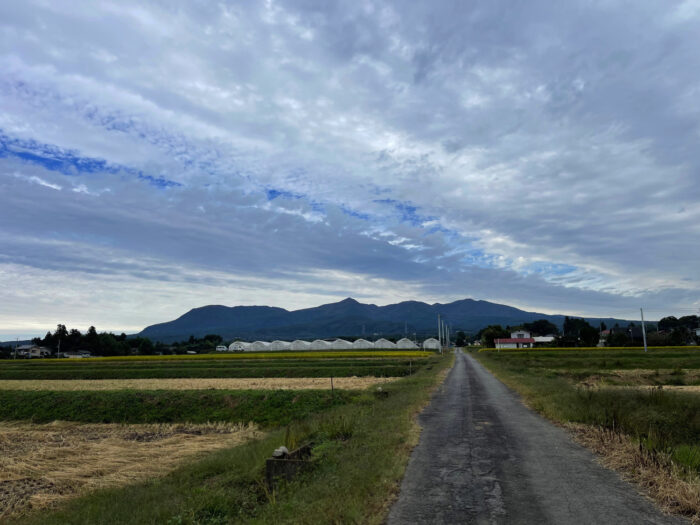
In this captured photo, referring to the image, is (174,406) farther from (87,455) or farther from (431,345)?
(431,345)

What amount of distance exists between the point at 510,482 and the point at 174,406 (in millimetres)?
28324

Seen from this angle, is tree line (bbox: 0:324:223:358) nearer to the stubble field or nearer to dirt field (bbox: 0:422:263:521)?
the stubble field

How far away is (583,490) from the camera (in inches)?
355

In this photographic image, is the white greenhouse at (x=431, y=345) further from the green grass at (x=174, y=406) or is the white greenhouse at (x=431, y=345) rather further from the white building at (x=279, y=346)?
the green grass at (x=174, y=406)

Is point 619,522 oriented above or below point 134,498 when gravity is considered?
above

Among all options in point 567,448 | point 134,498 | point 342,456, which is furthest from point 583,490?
point 134,498

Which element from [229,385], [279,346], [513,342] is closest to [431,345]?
[513,342]

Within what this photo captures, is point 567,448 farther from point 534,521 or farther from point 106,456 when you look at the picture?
point 106,456

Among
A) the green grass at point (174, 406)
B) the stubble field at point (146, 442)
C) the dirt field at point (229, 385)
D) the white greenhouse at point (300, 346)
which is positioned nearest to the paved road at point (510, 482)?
the stubble field at point (146, 442)

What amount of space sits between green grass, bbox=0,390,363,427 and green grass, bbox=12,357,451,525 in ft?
42.6

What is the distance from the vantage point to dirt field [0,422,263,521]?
1448cm

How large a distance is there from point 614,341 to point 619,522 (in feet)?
426

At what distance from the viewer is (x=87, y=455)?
18625 millimetres

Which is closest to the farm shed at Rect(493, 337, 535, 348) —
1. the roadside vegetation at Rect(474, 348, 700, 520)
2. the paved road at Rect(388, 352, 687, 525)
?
the roadside vegetation at Rect(474, 348, 700, 520)
